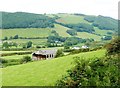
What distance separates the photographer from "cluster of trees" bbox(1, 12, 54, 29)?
352 feet

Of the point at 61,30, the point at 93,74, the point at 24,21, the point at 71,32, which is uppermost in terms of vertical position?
the point at 93,74

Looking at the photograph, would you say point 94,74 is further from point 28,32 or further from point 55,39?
point 28,32

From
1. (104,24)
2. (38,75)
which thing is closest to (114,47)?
(38,75)

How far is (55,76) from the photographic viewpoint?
41.0ft

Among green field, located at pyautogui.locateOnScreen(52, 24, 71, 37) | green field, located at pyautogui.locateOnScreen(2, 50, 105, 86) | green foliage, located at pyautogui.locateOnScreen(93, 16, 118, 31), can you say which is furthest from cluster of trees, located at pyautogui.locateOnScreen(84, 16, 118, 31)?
green field, located at pyautogui.locateOnScreen(2, 50, 105, 86)

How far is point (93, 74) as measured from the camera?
33.0 ft

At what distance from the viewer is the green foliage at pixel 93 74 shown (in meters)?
9.54

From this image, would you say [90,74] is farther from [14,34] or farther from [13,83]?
[14,34]

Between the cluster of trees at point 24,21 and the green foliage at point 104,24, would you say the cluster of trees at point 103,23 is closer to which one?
the green foliage at point 104,24

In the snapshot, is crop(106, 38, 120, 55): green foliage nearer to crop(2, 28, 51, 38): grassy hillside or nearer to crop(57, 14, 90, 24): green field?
crop(2, 28, 51, 38): grassy hillside

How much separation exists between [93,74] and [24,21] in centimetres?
10846

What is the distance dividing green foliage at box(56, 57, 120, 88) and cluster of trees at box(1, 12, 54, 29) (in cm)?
9445

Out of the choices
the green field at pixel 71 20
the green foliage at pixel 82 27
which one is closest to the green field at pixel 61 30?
the green foliage at pixel 82 27

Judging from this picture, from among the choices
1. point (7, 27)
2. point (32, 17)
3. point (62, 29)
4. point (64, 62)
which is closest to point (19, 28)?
point (7, 27)
